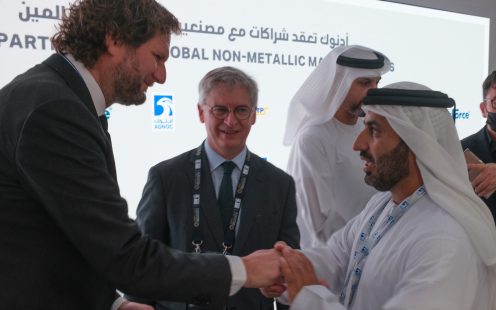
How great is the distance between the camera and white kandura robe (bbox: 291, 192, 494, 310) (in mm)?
1560

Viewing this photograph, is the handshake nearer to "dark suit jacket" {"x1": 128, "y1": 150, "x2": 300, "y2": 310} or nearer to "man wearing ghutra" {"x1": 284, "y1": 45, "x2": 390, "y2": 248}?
"dark suit jacket" {"x1": 128, "y1": 150, "x2": 300, "y2": 310}

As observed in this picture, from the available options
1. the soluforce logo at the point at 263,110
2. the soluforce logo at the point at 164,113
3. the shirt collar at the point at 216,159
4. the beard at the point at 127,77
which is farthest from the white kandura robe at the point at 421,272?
the soluforce logo at the point at 263,110

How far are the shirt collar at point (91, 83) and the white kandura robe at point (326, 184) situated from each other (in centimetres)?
164

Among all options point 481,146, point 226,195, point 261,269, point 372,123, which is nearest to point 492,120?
point 481,146

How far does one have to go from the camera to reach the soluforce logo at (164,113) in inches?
143

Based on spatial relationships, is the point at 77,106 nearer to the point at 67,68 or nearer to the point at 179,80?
the point at 67,68

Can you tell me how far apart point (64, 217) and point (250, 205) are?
113 cm

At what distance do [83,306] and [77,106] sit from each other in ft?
1.92

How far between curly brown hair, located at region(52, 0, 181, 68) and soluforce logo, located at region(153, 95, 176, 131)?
2069 millimetres

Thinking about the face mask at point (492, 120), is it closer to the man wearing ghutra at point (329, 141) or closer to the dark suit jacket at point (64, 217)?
the man wearing ghutra at point (329, 141)

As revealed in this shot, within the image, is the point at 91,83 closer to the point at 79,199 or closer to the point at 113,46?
the point at 113,46

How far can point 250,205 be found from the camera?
2.26m

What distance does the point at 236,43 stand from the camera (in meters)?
4.09

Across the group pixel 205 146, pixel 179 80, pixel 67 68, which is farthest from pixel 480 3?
pixel 67 68
